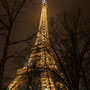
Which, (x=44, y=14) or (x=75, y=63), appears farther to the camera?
(x=44, y=14)

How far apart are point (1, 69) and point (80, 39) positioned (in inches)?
227

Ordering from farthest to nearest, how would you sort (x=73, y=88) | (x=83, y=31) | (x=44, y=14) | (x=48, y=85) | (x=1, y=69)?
(x=44, y=14) → (x=48, y=85) → (x=83, y=31) → (x=73, y=88) → (x=1, y=69)

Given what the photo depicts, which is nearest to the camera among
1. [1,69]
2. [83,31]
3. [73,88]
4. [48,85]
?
[1,69]

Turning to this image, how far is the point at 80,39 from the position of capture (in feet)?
28.7

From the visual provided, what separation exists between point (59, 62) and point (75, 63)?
1.09 m

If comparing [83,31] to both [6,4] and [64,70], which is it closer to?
[64,70]

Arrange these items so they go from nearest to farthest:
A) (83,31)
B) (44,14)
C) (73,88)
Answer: (73,88), (83,31), (44,14)

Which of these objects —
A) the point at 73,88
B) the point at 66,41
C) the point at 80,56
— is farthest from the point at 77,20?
the point at 73,88

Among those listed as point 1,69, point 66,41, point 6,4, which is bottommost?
point 1,69

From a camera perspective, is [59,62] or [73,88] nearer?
[73,88]

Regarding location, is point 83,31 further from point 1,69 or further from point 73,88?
point 1,69

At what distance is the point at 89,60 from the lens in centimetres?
901

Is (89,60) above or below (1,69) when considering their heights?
above

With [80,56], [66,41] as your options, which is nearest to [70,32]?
[66,41]
